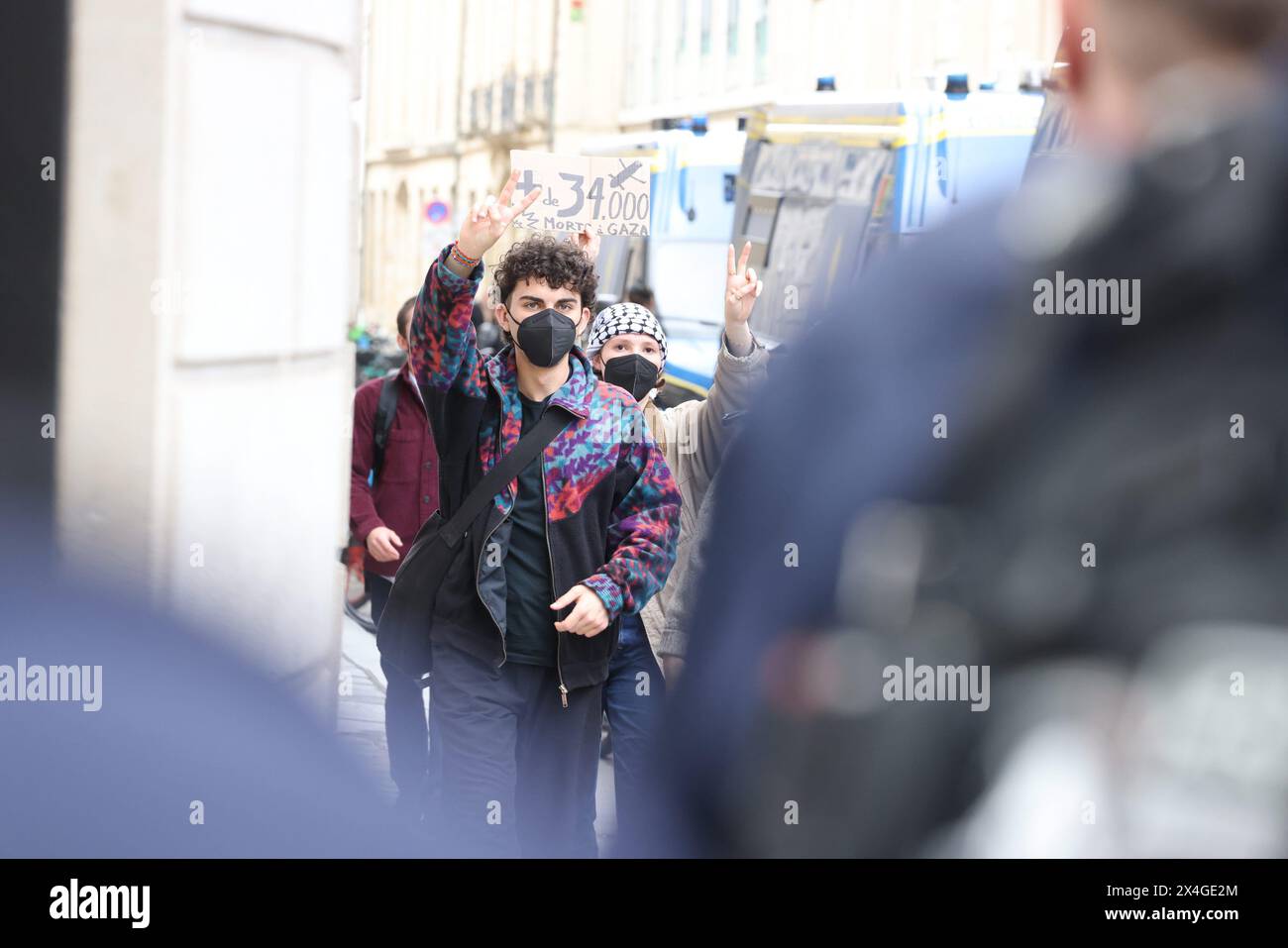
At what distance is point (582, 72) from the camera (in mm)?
33719

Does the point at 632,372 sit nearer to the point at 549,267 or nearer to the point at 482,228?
the point at 549,267

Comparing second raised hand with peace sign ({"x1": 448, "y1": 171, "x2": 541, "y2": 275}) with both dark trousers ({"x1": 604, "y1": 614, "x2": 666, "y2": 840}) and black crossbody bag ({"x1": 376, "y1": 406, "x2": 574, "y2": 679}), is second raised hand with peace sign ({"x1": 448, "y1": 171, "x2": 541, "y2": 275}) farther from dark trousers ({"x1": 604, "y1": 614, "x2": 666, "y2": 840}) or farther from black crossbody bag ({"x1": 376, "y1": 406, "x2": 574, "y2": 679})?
dark trousers ({"x1": 604, "y1": 614, "x2": 666, "y2": 840})

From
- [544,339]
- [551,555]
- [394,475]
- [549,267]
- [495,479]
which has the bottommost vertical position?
[394,475]

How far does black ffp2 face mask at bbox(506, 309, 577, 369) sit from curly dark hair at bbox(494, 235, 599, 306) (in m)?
0.26

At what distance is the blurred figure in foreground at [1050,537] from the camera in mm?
858

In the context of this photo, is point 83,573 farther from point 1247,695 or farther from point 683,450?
point 683,450

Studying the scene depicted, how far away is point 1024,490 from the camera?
34.3 inches

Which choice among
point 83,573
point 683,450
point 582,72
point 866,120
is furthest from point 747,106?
point 83,573

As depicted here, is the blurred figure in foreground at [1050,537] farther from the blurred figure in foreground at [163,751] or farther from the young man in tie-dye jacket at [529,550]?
the young man in tie-dye jacket at [529,550]

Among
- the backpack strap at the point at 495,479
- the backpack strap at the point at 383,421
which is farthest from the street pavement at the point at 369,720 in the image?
the backpack strap at the point at 383,421

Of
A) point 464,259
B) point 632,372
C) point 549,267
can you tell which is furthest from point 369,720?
point 632,372

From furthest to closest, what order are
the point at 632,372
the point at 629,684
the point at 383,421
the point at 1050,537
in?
the point at 383,421 → the point at 632,372 → the point at 629,684 → the point at 1050,537

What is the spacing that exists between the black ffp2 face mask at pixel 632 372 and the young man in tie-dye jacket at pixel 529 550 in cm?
80

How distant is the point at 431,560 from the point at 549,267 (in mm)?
799
